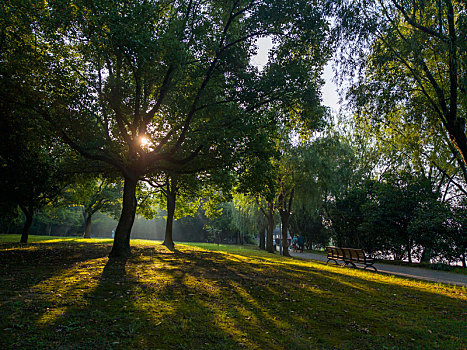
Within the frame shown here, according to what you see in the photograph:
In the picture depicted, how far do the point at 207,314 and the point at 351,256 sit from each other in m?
12.1

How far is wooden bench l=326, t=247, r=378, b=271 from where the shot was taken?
1365 centimetres

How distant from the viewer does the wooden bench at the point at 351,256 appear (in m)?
13.7

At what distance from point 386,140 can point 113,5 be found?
37.4 feet

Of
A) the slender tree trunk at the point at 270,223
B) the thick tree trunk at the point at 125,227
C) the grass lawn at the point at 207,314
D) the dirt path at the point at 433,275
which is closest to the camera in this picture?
the grass lawn at the point at 207,314

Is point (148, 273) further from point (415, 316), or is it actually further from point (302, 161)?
point (302, 161)

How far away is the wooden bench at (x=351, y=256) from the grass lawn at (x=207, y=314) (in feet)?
18.5

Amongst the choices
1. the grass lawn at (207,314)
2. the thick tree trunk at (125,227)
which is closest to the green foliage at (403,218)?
the grass lawn at (207,314)

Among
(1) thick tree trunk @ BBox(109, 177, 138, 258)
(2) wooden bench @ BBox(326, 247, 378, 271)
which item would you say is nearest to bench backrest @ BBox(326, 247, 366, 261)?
(2) wooden bench @ BBox(326, 247, 378, 271)

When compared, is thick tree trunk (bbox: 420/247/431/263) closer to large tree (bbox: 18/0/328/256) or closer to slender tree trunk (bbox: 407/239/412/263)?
slender tree trunk (bbox: 407/239/412/263)

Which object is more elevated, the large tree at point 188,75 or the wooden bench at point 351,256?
the large tree at point 188,75

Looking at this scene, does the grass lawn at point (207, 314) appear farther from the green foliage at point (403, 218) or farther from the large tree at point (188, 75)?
the green foliage at point (403, 218)

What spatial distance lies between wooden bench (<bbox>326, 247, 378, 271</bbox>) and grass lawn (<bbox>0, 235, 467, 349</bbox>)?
565 cm

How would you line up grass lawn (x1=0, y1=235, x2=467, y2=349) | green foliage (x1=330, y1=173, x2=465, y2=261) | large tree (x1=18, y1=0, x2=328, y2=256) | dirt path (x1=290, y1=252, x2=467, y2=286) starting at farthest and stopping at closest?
green foliage (x1=330, y1=173, x2=465, y2=261) → dirt path (x1=290, y1=252, x2=467, y2=286) → large tree (x1=18, y1=0, x2=328, y2=256) → grass lawn (x1=0, y1=235, x2=467, y2=349)

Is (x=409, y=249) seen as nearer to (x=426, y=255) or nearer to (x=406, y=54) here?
(x=426, y=255)
